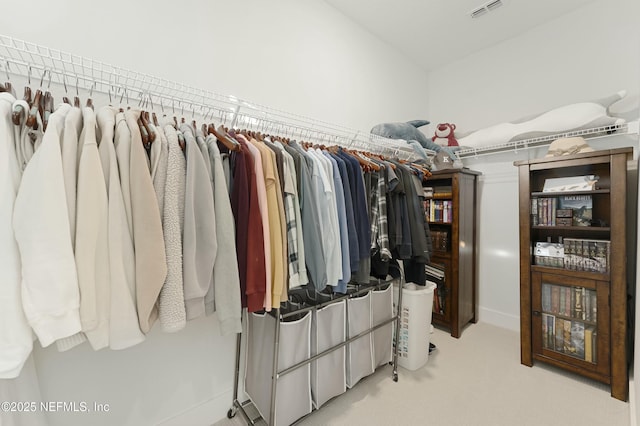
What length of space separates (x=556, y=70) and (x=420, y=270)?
2326 mm

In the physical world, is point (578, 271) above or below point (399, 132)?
below

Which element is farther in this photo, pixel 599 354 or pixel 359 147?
pixel 359 147

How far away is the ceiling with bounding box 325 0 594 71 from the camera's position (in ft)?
7.36

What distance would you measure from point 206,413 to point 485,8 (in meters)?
3.69

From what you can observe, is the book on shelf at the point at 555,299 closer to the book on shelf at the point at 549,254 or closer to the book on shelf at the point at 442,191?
the book on shelf at the point at 549,254

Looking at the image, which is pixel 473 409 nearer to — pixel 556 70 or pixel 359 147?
pixel 359 147

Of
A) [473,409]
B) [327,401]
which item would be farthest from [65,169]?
[473,409]

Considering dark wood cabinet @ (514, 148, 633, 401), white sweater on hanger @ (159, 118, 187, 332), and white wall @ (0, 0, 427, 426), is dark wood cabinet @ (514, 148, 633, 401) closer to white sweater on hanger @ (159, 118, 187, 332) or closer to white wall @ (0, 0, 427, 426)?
white wall @ (0, 0, 427, 426)

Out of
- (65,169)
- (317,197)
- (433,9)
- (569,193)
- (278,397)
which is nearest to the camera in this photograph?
(65,169)

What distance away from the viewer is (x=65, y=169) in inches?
31.5

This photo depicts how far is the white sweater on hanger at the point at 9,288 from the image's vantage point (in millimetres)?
687

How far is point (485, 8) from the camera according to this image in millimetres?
2281

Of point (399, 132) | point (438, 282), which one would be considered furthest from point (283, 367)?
point (399, 132)

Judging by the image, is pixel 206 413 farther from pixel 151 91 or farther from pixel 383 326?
pixel 151 91
